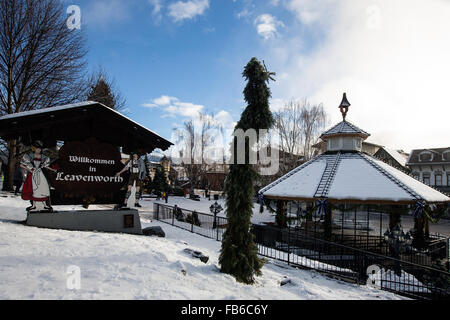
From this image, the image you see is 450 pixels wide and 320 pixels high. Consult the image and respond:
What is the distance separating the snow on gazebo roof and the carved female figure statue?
1120 centimetres

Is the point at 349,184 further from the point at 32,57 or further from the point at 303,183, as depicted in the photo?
the point at 32,57

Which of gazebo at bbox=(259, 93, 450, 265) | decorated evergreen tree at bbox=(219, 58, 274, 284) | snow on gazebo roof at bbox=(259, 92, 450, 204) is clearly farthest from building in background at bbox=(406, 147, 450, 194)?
decorated evergreen tree at bbox=(219, 58, 274, 284)

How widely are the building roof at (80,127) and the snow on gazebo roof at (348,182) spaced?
8443 millimetres

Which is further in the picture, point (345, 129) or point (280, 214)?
point (345, 129)

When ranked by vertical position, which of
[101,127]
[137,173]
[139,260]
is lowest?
[139,260]

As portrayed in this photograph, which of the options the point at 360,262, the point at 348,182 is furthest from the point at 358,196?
Result: the point at 360,262

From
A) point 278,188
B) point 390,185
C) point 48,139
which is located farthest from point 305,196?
point 48,139

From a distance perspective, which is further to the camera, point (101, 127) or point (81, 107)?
point (101, 127)

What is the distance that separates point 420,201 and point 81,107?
1478 cm

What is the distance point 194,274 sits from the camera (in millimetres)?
5434

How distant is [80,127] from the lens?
8.75 meters

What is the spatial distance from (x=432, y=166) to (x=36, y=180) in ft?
168

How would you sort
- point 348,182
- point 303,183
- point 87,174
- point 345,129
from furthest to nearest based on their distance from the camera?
point 345,129 < point 303,183 < point 348,182 < point 87,174
